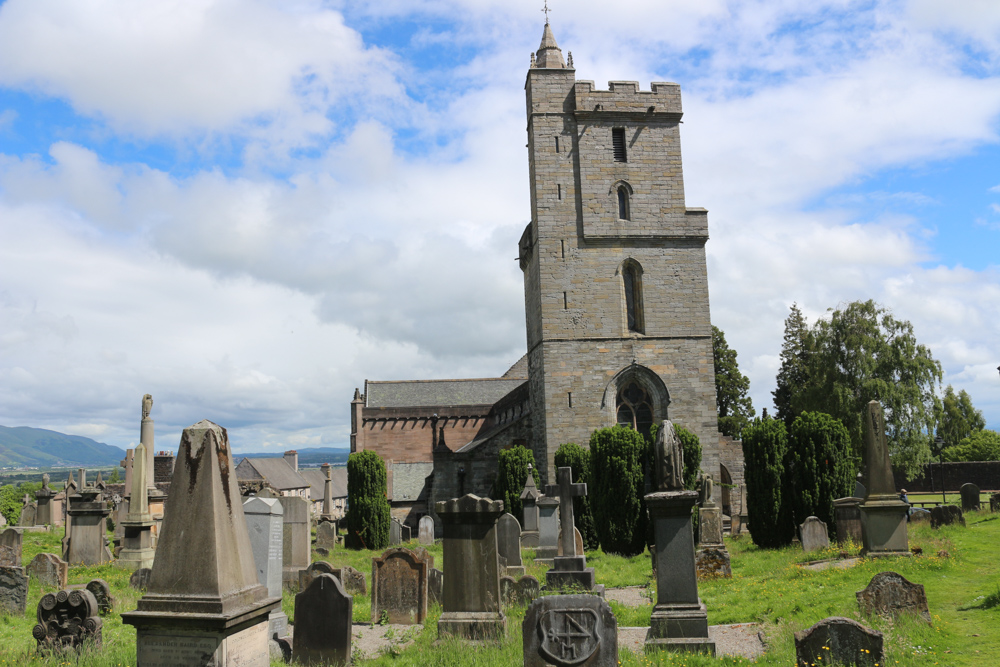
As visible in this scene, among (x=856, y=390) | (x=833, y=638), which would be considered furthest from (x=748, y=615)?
(x=856, y=390)

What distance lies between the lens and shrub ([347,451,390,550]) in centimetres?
2655

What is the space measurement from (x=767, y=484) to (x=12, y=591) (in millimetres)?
16418

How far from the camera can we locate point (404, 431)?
40625 millimetres

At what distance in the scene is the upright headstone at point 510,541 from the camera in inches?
617

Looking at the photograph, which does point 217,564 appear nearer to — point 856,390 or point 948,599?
point 948,599

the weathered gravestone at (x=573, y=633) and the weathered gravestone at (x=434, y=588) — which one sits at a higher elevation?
the weathered gravestone at (x=573, y=633)

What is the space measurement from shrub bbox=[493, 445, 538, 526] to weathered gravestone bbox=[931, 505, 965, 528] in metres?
12.0

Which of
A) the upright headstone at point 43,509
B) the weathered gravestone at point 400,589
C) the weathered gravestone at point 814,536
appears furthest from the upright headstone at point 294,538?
the upright headstone at point 43,509

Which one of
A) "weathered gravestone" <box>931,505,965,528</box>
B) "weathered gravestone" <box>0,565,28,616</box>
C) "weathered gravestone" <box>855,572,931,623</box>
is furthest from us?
"weathered gravestone" <box>931,505,965,528</box>

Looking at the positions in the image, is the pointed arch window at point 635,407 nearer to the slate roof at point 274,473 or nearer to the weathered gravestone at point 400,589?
the weathered gravestone at point 400,589

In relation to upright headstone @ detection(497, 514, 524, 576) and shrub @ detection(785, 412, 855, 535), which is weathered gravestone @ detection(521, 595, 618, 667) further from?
shrub @ detection(785, 412, 855, 535)

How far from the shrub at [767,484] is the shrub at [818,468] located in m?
0.28

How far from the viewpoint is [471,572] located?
919 centimetres

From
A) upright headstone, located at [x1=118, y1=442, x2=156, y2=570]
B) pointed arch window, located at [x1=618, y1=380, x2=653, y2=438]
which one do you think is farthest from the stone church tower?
upright headstone, located at [x1=118, y1=442, x2=156, y2=570]
